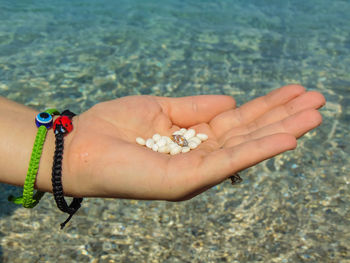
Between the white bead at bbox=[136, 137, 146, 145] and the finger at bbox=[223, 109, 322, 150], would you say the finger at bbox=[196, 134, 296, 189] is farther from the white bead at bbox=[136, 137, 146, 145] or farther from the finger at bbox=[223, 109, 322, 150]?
the white bead at bbox=[136, 137, 146, 145]

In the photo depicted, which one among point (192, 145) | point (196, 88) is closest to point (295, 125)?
point (192, 145)

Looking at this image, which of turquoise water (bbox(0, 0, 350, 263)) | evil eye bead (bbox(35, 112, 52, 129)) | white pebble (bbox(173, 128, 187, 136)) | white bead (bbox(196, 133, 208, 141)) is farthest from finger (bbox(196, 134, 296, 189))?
turquoise water (bbox(0, 0, 350, 263))

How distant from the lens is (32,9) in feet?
32.6

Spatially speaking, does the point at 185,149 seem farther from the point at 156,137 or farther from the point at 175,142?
the point at 156,137

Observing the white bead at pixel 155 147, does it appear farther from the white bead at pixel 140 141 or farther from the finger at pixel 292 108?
the finger at pixel 292 108

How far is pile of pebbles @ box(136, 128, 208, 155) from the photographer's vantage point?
322 cm

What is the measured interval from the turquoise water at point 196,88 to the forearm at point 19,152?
1.22 meters

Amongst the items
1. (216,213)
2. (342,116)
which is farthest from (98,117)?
(342,116)

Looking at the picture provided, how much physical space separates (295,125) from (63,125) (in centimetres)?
180

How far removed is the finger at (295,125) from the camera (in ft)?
9.30

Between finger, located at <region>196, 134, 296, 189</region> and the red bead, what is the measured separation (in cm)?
118

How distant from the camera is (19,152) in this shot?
2.97m

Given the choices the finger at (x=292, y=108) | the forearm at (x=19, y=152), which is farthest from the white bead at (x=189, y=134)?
the forearm at (x=19, y=152)

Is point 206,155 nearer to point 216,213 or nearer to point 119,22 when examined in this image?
point 216,213
